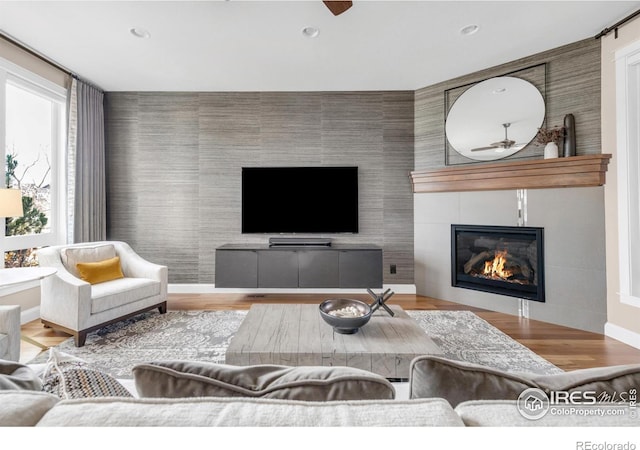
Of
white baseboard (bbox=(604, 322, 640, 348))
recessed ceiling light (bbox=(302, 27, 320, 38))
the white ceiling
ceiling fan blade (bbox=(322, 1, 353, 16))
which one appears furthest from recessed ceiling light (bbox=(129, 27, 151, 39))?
white baseboard (bbox=(604, 322, 640, 348))

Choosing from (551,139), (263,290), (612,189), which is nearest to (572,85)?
(551,139)

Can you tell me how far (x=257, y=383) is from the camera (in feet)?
1.93

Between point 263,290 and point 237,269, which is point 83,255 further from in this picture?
point 263,290

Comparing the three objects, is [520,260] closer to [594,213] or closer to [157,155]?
[594,213]

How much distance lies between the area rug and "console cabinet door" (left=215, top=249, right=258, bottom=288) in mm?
441

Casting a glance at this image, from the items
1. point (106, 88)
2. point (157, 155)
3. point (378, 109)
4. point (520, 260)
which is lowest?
point (520, 260)

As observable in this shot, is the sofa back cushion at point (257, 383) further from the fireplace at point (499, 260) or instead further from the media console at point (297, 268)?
the fireplace at point (499, 260)

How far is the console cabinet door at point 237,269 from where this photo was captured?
342cm

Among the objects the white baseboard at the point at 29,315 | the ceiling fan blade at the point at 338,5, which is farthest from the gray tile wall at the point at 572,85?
the white baseboard at the point at 29,315

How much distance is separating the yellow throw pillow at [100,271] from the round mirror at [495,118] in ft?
12.7

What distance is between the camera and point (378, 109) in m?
3.82

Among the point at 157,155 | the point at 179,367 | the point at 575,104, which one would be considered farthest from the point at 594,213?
the point at 157,155
